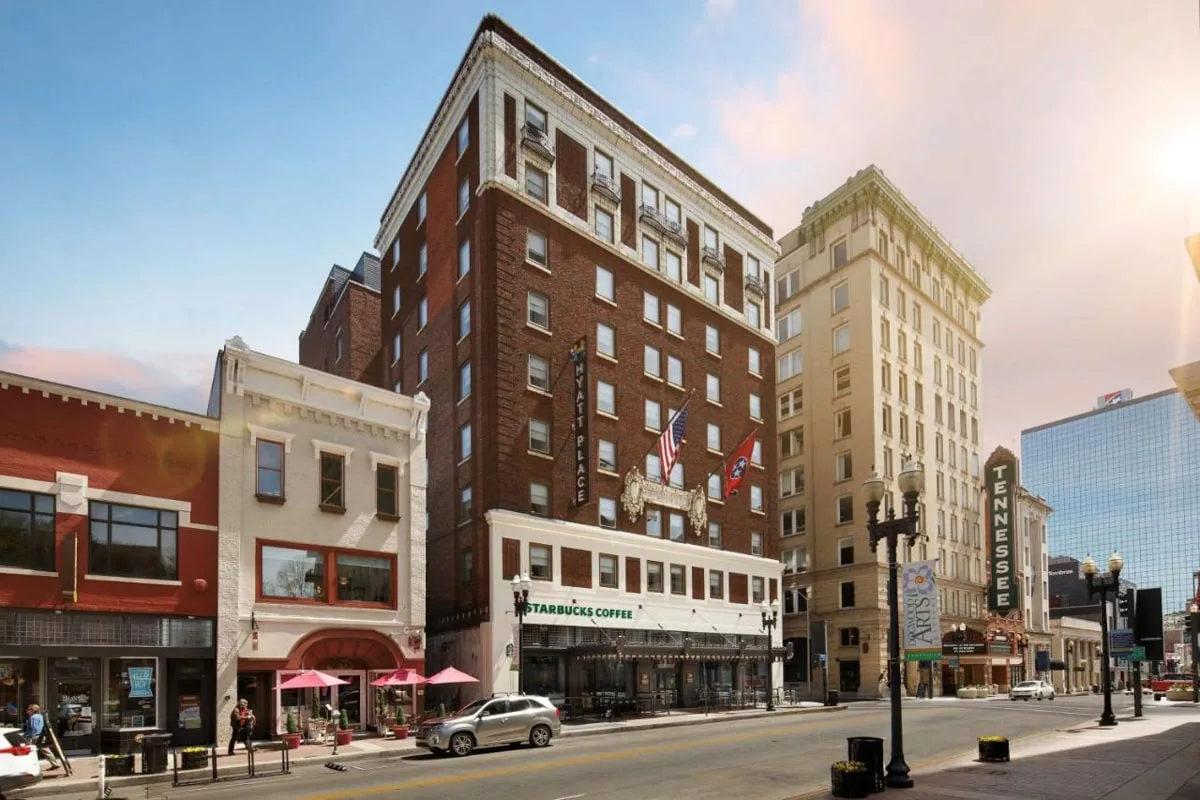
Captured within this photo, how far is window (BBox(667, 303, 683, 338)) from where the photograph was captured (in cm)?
5434

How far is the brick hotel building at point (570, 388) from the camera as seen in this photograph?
4350 centimetres

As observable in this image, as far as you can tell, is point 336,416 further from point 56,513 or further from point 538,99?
point 538,99

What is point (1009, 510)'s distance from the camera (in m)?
83.4

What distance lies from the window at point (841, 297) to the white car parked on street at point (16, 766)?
221 ft

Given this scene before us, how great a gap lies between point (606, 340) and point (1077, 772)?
3214 centimetres

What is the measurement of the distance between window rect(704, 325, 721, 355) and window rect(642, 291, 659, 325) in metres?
4.88

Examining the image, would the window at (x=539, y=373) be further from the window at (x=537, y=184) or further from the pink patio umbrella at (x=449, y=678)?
the pink patio umbrella at (x=449, y=678)

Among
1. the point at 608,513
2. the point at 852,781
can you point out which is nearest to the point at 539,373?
the point at 608,513

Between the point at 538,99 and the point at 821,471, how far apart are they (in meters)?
41.3

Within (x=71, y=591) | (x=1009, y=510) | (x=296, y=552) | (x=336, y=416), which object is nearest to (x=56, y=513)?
(x=71, y=591)

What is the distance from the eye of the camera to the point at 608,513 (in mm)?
47844

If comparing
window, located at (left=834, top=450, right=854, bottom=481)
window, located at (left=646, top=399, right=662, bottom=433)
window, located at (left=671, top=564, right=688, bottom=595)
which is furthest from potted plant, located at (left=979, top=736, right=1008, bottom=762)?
window, located at (left=834, top=450, right=854, bottom=481)

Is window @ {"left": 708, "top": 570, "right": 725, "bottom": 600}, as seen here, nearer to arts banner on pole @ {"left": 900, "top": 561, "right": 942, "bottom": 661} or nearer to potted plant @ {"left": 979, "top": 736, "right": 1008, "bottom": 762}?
arts banner on pole @ {"left": 900, "top": 561, "right": 942, "bottom": 661}

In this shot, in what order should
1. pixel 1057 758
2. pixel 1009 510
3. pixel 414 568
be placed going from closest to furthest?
pixel 1057 758, pixel 414 568, pixel 1009 510
